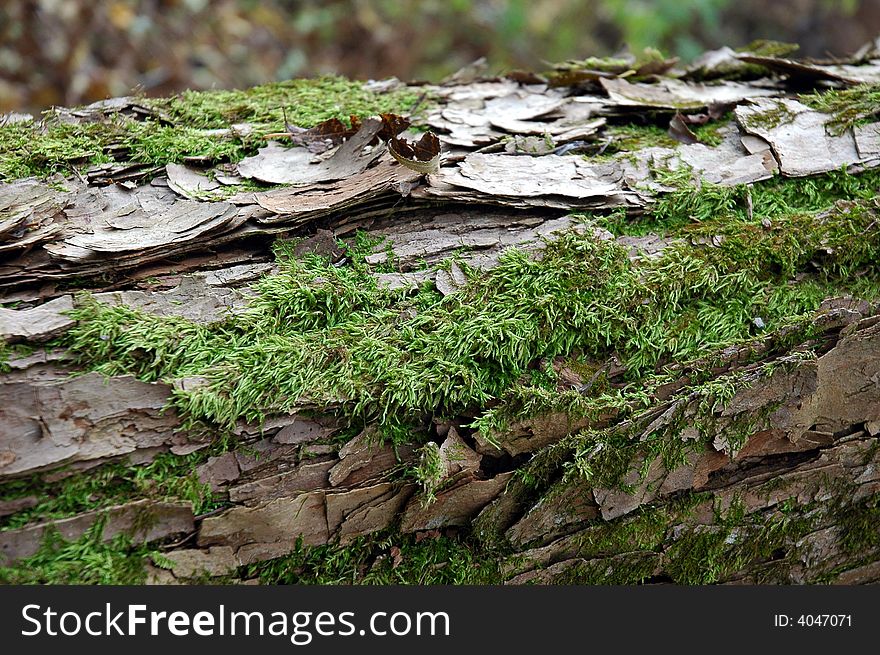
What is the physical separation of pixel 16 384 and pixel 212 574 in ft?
2.20

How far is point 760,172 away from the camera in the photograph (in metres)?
2.24

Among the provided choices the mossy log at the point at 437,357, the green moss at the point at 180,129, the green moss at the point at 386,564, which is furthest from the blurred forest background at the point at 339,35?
the green moss at the point at 386,564

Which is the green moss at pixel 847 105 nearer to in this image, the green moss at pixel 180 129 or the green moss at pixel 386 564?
the green moss at pixel 180 129

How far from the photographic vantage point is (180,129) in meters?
2.33

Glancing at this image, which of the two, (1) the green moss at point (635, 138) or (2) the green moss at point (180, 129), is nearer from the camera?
(2) the green moss at point (180, 129)

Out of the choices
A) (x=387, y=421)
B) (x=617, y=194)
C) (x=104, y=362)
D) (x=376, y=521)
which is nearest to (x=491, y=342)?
(x=387, y=421)

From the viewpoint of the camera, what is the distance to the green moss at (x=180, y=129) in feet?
7.04

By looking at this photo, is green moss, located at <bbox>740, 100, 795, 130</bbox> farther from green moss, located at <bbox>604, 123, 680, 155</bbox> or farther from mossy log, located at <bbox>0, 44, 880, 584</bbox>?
green moss, located at <bbox>604, 123, 680, 155</bbox>

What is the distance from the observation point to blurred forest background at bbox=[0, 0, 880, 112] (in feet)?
16.5

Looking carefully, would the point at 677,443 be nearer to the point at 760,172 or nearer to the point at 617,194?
the point at 617,194

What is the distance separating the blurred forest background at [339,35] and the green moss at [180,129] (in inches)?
112

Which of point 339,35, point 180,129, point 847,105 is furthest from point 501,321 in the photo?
point 339,35

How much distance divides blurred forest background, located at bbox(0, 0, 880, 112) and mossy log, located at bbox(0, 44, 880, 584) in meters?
3.33

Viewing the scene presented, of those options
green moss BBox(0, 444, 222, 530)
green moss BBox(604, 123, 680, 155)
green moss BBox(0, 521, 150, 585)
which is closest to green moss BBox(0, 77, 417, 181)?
green moss BBox(604, 123, 680, 155)
